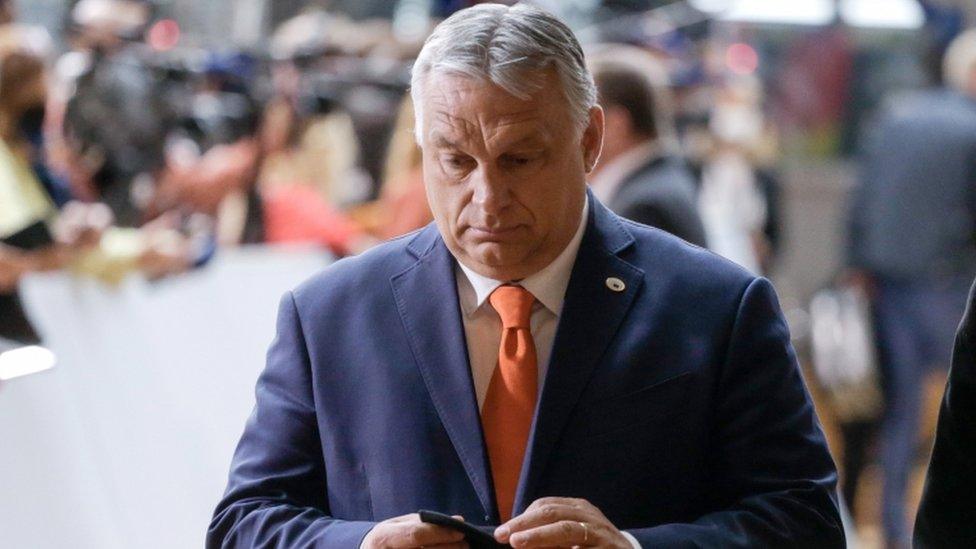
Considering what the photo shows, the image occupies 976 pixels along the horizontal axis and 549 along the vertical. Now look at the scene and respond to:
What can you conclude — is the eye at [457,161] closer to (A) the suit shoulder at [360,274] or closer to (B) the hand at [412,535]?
(A) the suit shoulder at [360,274]

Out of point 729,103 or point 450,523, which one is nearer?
point 450,523

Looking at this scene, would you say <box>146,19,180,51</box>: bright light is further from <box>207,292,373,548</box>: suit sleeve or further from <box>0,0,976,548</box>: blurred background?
<box>207,292,373,548</box>: suit sleeve

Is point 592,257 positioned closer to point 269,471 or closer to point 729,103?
point 269,471

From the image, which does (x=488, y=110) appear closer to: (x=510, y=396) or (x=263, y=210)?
(x=510, y=396)

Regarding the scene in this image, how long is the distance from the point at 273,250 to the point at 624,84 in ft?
6.50

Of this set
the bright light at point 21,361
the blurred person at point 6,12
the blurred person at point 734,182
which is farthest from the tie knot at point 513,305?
the blurred person at point 734,182

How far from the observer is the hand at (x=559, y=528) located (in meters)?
2.46

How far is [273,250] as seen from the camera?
6555 mm

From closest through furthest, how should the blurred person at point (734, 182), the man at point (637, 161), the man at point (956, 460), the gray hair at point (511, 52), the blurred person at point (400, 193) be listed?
the man at point (956, 460) → the gray hair at point (511, 52) → the man at point (637, 161) → the blurred person at point (400, 193) → the blurred person at point (734, 182)

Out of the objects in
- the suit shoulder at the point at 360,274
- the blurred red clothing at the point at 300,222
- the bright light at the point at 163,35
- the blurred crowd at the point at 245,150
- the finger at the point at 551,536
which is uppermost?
the suit shoulder at the point at 360,274

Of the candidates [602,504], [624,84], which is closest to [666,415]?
[602,504]

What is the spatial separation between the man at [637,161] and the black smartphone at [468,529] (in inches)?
98.0

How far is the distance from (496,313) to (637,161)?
2.32 metres

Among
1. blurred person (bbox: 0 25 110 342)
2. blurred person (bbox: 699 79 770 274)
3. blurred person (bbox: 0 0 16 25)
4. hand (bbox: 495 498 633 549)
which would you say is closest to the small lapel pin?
hand (bbox: 495 498 633 549)
